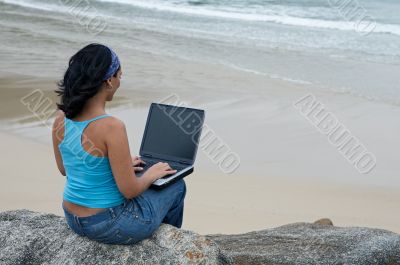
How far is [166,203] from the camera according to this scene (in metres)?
3.52

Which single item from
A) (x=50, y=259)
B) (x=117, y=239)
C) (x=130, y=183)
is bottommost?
(x=50, y=259)

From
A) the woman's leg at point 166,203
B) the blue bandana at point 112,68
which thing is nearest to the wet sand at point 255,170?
the woman's leg at point 166,203

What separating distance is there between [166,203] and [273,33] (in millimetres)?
16013

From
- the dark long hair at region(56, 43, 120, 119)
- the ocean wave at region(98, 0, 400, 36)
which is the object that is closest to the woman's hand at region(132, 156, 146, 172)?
the dark long hair at region(56, 43, 120, 119)

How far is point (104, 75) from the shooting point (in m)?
3.15

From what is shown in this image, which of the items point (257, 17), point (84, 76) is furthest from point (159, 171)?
point (257, 17)

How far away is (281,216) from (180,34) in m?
11.6

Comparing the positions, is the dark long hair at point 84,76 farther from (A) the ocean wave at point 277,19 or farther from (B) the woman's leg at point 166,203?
(A) the ocean wave at point 277,19

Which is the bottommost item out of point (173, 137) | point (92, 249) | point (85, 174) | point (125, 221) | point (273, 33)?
point (92, 249)

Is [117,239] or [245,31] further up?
[245,31]

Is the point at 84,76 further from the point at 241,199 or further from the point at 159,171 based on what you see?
the point at 241,199

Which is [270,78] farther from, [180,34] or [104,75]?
[104,75]

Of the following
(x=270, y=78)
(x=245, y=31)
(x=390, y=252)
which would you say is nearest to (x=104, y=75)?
(x=390, y=252)

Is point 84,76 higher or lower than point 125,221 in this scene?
higher
